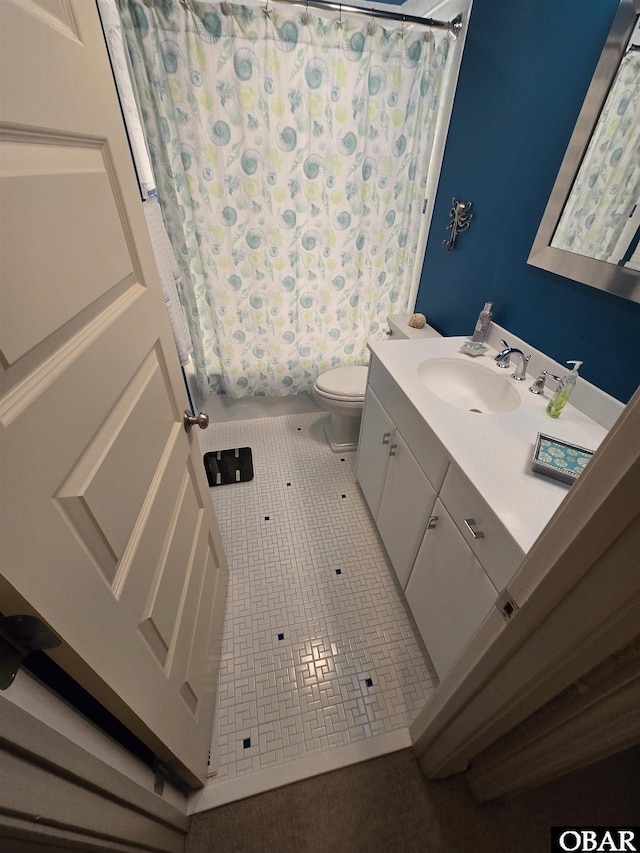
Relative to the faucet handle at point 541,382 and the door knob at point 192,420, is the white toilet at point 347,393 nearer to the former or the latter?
the faucet handle at point 541,382

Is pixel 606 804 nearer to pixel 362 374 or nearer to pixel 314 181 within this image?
pixel 362 374

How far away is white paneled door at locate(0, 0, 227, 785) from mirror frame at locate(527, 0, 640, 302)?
1.24 m

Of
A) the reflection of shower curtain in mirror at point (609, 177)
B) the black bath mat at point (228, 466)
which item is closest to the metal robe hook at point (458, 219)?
the reflection of shower curtain in mirror at point (609, 177)

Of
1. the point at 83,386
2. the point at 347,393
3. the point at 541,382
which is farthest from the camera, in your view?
the point at 347,393

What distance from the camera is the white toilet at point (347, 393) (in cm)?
189

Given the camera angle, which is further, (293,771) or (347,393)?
(347,393)

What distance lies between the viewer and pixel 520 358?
135 centimetres

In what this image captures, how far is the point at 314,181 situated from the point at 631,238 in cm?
138

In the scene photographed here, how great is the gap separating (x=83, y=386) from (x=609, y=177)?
57.6 inches

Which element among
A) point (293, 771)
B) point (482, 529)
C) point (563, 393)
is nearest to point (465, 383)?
point (563, 393)

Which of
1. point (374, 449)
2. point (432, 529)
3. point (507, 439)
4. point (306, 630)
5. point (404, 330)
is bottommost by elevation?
point (306, 630)

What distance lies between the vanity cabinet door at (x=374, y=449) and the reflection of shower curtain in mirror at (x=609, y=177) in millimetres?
846

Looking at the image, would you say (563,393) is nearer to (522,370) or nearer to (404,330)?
(522,370)

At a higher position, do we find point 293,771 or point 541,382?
point 541,382
